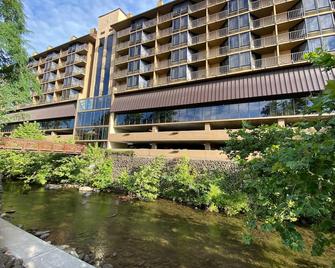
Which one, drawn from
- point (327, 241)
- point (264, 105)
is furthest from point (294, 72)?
point (327, 241)

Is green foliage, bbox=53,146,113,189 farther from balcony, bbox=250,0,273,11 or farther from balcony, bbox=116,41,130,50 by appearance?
balcony, bbox=250,0,273,11

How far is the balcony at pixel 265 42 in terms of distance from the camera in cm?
2429

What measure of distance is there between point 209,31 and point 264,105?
44.0 feet

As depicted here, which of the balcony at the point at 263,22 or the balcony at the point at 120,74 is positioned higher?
the balcony at the point at 263,22

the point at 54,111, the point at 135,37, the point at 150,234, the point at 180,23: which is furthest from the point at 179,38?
the point at 54,111

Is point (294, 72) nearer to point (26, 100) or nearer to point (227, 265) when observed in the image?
point (227, 265)

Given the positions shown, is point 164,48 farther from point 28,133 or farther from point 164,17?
point 28,133

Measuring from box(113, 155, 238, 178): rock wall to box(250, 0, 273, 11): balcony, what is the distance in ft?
61.6

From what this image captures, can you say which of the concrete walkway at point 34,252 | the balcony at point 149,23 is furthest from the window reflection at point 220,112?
the concrete walkway at point 34,252

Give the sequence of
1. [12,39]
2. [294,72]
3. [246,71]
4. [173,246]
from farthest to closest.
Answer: [246,71], [294,72], [12,39], [173,246]

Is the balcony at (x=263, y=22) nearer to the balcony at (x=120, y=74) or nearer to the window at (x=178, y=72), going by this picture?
the window at (x=178, y=72)

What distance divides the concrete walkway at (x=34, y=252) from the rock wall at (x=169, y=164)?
16.1 metres

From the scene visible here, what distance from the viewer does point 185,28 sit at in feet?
100

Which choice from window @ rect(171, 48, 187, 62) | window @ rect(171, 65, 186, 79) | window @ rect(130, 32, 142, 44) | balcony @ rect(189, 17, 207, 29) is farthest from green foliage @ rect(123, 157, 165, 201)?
window @ rect(130, 32, 142, 44)
